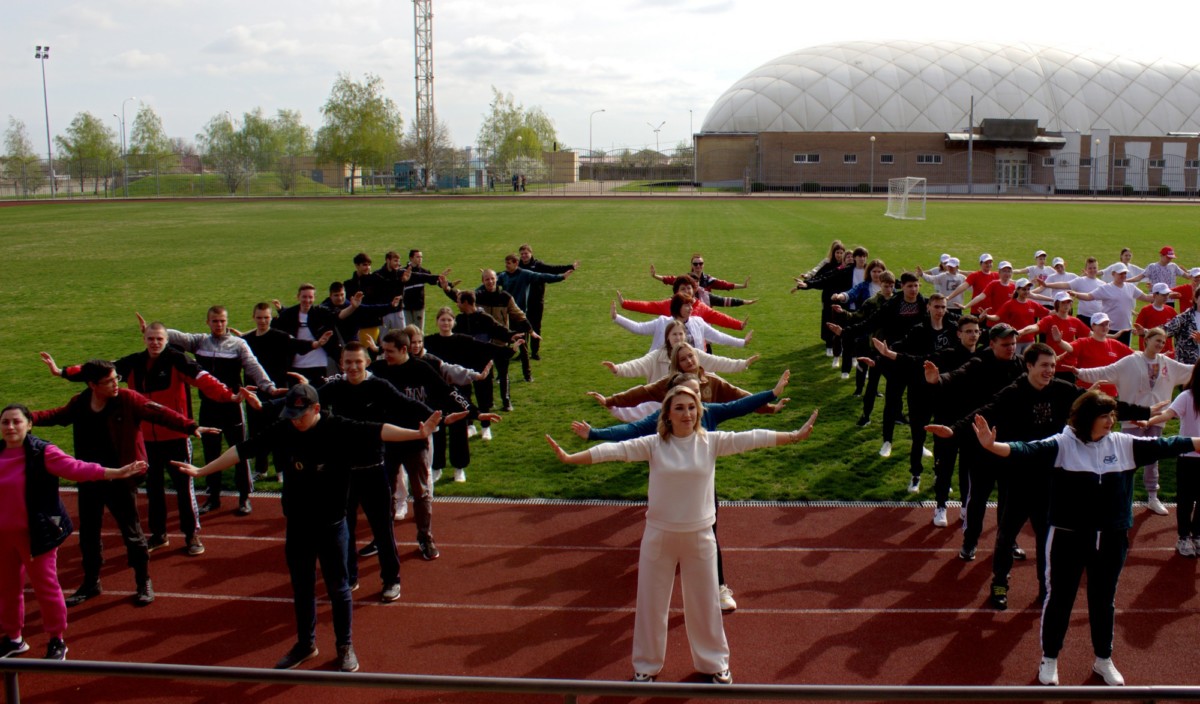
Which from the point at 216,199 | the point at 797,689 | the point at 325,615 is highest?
the point at 216,199

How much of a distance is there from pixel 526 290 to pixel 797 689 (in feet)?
39.8

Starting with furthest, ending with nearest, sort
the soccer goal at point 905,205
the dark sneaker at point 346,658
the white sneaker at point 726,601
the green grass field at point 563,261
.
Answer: the soccer goal at point 905,205 < the green grass field at point 563,261 < the white sneaker at point 726,601 < the dark sneaker at point 346,658

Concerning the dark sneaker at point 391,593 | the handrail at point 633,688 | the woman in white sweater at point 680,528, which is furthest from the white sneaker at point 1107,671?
the dark sneaker at point 391,593

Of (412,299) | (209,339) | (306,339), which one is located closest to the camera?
(209,339)

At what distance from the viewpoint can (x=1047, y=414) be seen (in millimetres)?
7219

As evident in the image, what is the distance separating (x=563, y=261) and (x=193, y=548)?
21.9m

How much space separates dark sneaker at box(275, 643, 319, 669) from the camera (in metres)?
6.36

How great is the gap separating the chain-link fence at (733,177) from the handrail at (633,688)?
7027cm

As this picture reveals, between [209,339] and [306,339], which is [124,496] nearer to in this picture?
[209,339]

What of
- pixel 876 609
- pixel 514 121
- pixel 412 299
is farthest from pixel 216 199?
pixel 876 609

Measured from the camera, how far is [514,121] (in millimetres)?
101125

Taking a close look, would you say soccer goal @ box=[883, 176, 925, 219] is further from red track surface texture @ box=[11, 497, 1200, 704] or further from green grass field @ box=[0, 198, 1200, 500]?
red track surface texture @ box=[11, 497, 1200, 704]

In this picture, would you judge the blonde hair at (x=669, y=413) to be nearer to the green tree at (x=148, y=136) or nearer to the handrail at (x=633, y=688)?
the handrail at (x=633, y=688)

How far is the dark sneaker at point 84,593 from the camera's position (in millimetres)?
7398
